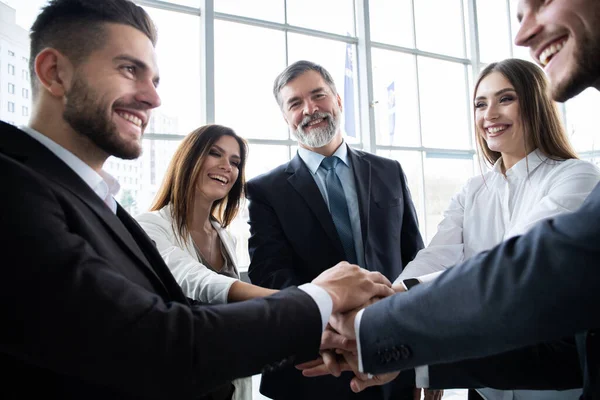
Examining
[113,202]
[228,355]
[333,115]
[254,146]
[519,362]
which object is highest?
[254,146]

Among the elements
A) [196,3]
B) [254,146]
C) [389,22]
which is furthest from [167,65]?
[389,22]

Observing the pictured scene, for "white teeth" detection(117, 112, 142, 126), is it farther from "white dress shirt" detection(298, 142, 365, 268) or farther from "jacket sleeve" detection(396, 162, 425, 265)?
"jacket sleeve" detection(396, 162, 425, 265)

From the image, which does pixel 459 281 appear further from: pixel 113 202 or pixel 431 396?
pixel 431 396

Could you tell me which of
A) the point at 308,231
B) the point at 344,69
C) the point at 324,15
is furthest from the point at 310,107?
the point at 324,15

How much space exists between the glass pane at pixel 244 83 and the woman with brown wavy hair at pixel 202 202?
2358 mm

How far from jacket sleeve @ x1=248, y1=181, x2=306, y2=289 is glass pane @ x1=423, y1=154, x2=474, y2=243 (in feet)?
16.4

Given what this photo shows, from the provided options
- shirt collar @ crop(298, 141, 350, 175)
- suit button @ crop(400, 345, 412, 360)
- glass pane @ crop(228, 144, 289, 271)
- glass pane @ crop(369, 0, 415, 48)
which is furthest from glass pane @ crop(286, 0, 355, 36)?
suit button @ crop(400, 345, 412, 360)

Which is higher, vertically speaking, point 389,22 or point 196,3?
point 389,22

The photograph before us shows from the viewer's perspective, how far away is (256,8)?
5.43 m

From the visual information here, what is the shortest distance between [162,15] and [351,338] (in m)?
4.71

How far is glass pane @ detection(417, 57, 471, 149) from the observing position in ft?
22.4

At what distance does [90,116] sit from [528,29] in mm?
1320

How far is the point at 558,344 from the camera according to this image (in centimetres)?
121

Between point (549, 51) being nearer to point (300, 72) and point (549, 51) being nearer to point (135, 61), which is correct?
point (135, 61)
